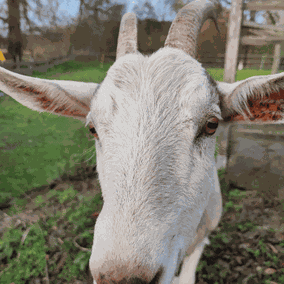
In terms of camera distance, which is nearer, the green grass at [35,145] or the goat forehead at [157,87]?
the goat forehead at [157,87]

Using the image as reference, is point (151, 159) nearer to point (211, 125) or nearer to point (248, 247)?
point (211, 125)

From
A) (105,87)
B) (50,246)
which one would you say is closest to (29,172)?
(50,246)

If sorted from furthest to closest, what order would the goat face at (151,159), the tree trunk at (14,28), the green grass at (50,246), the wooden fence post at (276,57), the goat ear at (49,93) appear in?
the tree trunk at (14,28), the wooden fence post at (276,57), the green grass at (50,246), the goat ear at (49,93), the goat face at (151,159)

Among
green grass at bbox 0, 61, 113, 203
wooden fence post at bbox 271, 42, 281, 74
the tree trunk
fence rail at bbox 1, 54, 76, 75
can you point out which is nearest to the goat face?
green grass at bbox 0, 61, 113, 203

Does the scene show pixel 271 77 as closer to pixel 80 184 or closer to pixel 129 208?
pixel 129 208

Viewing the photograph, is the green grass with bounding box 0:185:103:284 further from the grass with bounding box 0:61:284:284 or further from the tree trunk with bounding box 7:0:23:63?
the tree trunk with bounding box 7:0:23:63

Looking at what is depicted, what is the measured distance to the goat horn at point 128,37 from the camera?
7.73ft

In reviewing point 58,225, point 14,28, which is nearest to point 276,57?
point 58,225

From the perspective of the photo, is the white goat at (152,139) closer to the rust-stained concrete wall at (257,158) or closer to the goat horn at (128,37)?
the goat horn at (128,37)

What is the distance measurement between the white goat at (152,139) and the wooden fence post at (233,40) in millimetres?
2730

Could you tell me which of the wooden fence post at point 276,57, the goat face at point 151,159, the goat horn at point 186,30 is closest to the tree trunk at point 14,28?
the goat horn at point 186,30

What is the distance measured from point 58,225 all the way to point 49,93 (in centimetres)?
263

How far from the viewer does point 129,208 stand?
1247 mm

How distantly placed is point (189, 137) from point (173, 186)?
40 centimetres
